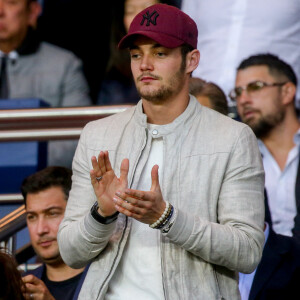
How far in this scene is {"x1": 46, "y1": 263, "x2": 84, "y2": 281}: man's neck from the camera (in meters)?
4.26

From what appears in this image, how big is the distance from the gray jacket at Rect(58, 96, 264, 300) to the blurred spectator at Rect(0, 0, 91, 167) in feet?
8.98

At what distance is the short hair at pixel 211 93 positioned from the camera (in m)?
4.34

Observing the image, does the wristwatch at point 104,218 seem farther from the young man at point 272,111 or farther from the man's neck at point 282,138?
the man's neck at point 282,138

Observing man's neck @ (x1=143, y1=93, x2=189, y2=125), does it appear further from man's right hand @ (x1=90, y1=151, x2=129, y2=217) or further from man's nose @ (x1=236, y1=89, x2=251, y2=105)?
man's nose @ (x1=236, y1=89, x2=251, y2=105)

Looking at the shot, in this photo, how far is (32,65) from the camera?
6086 mm

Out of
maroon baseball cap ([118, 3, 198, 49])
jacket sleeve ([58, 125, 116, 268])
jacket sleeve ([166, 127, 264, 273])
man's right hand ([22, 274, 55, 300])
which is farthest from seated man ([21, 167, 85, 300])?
maroon baseball cap ([118, 3, 198, 49])

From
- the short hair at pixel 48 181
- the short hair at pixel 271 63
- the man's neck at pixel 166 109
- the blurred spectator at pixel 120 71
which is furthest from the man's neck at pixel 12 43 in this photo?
the man's neck at pixel 166 109

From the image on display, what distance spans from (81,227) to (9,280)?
1.10 ft

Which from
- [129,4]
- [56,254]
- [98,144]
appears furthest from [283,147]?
[98,144]

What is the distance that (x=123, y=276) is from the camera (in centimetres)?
304

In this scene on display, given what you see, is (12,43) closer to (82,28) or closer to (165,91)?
(82,28)

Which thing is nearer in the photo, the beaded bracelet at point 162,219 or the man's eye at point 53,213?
the beaded bracelet at point 162,219

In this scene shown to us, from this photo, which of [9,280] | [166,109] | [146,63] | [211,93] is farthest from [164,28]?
[211,93]

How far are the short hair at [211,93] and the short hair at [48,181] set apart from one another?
2.74ft
